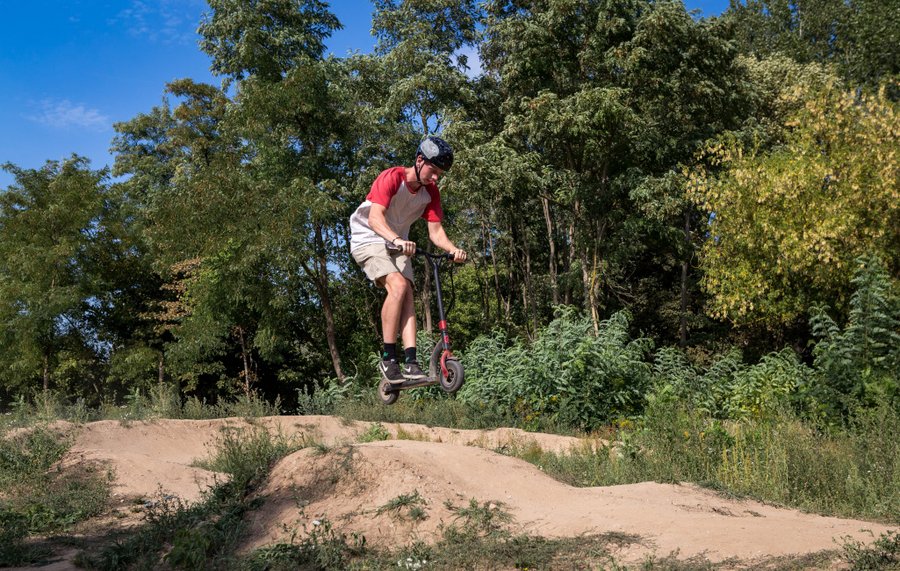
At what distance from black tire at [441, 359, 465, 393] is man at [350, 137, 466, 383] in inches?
8.4

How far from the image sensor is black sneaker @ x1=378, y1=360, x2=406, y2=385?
681 centimetres

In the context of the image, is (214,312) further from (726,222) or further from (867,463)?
(867,463)

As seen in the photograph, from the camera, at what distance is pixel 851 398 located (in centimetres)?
1007

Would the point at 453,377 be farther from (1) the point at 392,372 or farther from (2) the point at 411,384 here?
(1) the point at 392,372

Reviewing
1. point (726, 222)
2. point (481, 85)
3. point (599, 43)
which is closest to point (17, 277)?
point (481, 85)

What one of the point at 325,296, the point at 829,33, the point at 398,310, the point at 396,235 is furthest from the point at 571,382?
the point at 829,33

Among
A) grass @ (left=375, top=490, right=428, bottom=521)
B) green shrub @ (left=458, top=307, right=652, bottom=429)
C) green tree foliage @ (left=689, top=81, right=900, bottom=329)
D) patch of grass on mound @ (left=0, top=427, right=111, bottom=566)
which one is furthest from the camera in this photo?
green tree foliage @ (left=689, top=81, right=900, bottom=329)

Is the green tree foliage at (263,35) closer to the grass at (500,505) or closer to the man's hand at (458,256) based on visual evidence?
the grass at (500,505)

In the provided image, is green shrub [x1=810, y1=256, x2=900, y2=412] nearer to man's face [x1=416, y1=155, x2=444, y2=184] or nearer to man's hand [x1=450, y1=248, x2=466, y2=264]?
man's hand [x1=450, y1=248, x2=466, y2=264]

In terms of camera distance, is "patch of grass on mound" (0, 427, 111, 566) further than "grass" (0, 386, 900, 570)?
Yes

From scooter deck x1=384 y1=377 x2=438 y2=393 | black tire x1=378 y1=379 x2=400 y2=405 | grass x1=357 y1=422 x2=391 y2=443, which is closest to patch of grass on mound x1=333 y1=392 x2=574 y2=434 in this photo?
grass x1=357 y1=422 x2=391 y2=443

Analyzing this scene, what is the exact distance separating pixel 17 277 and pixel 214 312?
749 centimetres

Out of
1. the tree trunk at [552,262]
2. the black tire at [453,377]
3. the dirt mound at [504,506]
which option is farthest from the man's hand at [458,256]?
the tree trunk at [552,262]

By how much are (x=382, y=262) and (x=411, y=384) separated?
1101 millimetres
